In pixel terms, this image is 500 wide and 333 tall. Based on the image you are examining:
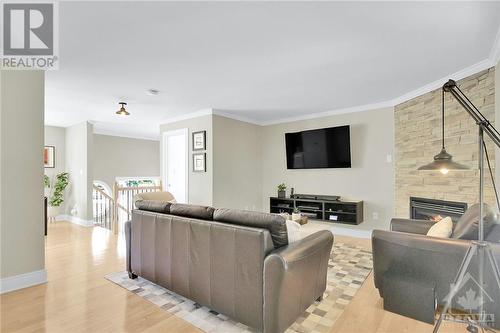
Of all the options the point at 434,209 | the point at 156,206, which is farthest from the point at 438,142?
the point at 156,206

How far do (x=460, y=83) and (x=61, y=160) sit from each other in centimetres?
792

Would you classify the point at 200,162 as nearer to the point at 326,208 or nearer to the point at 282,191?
the point at 282,191

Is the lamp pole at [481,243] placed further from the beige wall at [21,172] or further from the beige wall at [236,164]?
the beige wall at [236,164]

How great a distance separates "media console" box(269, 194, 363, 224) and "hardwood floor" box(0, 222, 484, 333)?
5.90ft

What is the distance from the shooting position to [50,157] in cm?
598

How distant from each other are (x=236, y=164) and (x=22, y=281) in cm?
364

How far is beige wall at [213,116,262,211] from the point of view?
489 centimetres

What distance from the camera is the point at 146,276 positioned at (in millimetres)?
2586

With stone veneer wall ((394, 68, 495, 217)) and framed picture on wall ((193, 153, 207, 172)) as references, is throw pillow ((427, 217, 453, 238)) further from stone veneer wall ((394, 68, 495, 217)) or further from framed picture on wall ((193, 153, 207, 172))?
framed picture on wall ((193, 153, 207, 172))

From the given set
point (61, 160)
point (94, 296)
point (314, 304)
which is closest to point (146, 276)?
point (94, 296)

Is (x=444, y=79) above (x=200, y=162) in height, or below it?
above

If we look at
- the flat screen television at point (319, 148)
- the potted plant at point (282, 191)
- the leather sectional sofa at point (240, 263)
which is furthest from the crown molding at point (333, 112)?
the leather sectional sofa at point (240, 263)

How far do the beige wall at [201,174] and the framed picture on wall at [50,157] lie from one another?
3.24 metres

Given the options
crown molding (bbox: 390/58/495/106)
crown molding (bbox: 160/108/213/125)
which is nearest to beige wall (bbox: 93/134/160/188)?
crown molding (bbox: 160/108/213/125)
